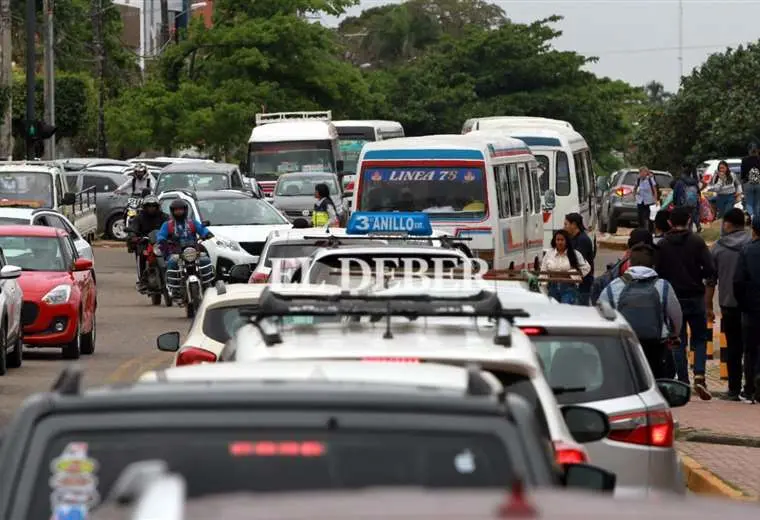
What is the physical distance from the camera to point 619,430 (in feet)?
29.6

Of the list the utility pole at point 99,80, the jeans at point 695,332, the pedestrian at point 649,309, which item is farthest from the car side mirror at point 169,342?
the utility pole at point 99,80

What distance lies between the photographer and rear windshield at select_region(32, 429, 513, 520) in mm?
4527

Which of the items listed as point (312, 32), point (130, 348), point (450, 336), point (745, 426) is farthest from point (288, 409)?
point (312, 32)

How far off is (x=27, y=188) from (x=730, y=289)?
661 inches

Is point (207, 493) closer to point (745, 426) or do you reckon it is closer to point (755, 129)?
point (745, 426)

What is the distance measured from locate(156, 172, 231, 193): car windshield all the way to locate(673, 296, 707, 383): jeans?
76.9 ft

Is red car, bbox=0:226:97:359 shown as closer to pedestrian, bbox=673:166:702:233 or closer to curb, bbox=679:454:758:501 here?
curb, bbox=679:454:758:501

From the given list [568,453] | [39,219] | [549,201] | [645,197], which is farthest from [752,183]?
[568,453]

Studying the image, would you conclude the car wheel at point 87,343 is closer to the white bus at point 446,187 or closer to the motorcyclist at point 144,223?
the white bus at point 446,187

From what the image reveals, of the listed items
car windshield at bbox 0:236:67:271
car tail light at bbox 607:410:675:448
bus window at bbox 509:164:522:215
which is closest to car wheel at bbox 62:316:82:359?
car windshield at bbox 0:236:67:271

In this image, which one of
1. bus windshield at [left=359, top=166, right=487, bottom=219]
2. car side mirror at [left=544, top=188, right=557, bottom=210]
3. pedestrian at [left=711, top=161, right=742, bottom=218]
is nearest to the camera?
bus windshield at [left=359, top=166, right=487, bottom=219]

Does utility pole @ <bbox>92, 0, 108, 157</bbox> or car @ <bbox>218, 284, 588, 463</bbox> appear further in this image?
utility pole @ <bbox>92, 0, 108, 157</bbox>

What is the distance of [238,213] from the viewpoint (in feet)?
106

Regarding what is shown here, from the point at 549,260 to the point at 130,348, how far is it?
5.38 metres
